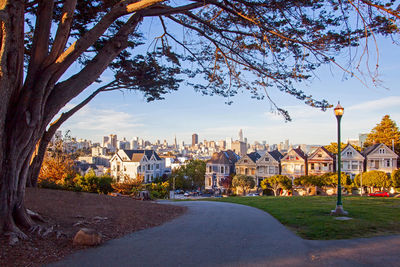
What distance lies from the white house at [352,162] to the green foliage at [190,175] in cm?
→ 2886

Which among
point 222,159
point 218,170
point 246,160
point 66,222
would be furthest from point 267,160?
point 66,222

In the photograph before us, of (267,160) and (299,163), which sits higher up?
(267,160)

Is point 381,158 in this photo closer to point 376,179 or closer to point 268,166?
point 376,179

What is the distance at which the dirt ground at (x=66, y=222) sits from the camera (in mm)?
5691

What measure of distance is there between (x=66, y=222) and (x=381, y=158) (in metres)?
44.1

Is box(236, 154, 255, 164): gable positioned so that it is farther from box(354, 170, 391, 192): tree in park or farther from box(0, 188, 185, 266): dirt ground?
box(0, 188, 185, 266): dirt ground

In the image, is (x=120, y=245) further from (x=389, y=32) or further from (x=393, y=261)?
(x=389, y=32)

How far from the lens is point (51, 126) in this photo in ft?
43.7

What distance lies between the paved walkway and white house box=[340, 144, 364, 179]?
39.9 m

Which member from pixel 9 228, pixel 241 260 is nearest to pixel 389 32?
pixel 241 260

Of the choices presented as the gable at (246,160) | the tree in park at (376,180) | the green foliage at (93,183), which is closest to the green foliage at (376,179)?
the tree in park at (376,180)

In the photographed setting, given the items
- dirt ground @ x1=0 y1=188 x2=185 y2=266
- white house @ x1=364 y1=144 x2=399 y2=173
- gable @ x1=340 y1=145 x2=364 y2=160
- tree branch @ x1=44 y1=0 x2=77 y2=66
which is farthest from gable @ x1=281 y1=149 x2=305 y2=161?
tree branch @ x1=44 y1=0 x2=77 y2=66

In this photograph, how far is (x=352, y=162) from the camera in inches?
1726

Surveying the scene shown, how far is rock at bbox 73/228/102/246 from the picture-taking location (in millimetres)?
6488
